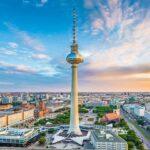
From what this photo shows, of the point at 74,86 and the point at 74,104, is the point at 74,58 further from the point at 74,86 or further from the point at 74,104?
the point at 74,104

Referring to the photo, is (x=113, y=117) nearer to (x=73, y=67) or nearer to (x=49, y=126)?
(x=49, y=126)

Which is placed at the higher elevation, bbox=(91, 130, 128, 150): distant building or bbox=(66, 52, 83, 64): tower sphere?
bbox=(66, 52, 83, 64): tower sphere

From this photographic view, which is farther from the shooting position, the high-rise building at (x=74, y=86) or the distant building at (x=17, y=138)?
the high-rise building at (x=74, y=86)

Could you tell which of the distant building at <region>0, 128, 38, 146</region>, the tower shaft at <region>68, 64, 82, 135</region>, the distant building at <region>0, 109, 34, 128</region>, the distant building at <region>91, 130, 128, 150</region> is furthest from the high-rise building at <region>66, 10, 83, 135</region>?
the distant building at <region>0, 109, 34, 128</region>

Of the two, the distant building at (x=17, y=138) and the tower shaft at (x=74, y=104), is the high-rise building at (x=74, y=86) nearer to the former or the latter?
the tower shaft at (x=74, y=104)

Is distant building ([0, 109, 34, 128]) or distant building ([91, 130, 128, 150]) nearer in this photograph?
distant building ([91, 130, 128, 150])

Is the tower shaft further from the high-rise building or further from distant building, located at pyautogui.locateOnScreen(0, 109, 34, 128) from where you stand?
distant building, located at pyautogui.locateOnScreen(0, 109, 34, 128)

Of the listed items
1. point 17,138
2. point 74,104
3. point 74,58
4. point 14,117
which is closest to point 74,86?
point 74,104

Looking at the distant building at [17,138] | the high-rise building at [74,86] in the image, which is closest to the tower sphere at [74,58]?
the high-rise building at [74,86]

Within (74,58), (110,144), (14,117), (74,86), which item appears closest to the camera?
(110,144)

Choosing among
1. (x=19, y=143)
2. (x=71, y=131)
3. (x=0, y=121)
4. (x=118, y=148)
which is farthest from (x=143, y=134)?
(x=0, y=121)

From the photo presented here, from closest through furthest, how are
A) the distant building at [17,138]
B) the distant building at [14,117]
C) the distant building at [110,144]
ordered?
1. the distant building at [110,144]
2. the distant building at [17,138]
3. the distant building at [14,117]
